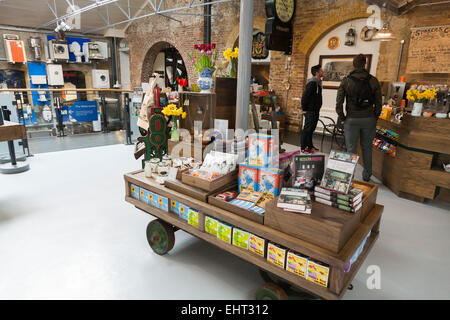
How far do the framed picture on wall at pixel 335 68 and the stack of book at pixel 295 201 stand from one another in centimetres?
665

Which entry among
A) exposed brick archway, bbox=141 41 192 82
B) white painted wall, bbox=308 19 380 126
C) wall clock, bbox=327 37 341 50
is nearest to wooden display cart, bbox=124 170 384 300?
white painted wall, bbox=308 19 380 126

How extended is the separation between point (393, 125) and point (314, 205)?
305 cm

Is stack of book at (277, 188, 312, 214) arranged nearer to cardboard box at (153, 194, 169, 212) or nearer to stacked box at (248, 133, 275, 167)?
stacked box at (248, 133, 275, 167)

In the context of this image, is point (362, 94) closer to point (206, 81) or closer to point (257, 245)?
point (206, 81)

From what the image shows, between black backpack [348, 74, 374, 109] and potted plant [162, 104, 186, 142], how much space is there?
2382mm

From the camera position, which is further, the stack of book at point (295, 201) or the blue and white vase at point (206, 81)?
the blue and white vase at point (206, 81)

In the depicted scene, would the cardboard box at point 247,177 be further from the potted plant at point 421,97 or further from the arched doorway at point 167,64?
the arched doorway at point 167,64

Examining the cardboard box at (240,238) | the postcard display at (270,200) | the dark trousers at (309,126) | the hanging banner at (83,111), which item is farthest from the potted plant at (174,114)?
the hanging banner at (83,111)

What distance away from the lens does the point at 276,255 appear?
5.82ft

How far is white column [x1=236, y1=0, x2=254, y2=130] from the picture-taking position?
2498 millimetres

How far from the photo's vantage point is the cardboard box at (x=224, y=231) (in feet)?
6.53

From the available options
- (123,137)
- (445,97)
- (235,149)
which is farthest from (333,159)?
(123,137)

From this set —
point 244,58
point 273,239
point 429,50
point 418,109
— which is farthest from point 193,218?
point 429,50
